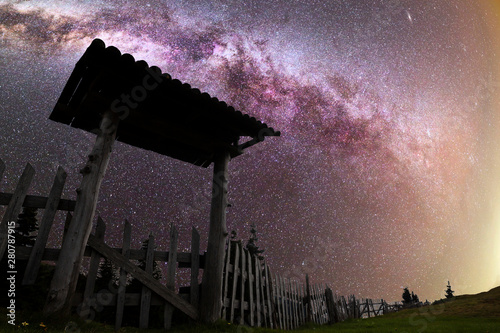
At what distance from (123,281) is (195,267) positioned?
1.28 metres

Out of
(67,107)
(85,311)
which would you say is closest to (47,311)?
(85,311)

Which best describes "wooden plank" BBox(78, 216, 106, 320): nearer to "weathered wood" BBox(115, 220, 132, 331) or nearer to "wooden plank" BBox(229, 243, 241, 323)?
"weathered wood" BBox(115, 220, 132, 331)

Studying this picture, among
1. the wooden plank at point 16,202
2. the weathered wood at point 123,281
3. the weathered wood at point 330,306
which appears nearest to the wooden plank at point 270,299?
the weathered wood at point 123,281

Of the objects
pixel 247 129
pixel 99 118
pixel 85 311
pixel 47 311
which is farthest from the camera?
pixel 247 129

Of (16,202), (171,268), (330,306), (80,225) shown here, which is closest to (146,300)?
(171,268)

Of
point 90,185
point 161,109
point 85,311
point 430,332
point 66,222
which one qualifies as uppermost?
point 161,109

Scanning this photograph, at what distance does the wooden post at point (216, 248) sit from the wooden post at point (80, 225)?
2085mm

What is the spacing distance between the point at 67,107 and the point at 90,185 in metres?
1.67

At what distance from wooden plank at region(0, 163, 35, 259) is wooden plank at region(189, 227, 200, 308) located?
2.70 metres

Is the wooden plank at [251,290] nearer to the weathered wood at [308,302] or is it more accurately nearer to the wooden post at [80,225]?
the wooden post at [80,225]

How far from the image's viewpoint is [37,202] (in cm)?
421

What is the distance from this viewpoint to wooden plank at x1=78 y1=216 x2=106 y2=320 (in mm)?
4297

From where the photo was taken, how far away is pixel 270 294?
26.3 feet

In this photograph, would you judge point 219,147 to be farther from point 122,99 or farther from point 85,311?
point 85,311
